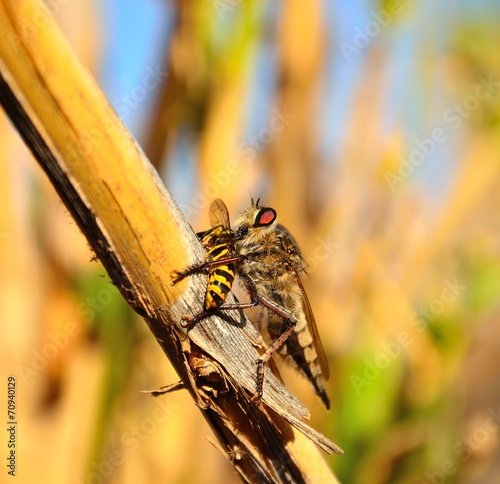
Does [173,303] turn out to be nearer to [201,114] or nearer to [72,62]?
[72,62]

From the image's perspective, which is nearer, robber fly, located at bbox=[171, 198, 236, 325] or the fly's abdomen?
robber fly, located at bbox=[171, 198, 236, 325]

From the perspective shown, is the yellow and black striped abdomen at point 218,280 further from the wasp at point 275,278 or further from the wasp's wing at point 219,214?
the wasp's wing at point 219,214

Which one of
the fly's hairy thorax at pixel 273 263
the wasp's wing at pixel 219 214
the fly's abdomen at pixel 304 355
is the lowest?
the fly's abdomen at pixel 304 355

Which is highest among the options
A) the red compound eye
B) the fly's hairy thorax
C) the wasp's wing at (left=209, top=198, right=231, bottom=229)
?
the wasp's wing at (left=209, top=198, right=231, bottom=229)

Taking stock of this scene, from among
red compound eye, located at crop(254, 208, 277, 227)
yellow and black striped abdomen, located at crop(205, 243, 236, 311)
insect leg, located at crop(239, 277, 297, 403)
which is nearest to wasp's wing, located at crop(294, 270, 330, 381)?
insect leg, located at crop(239, 277, 297, 403)

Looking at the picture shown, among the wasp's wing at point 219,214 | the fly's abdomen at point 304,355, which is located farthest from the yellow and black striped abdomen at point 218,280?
the fly's abdomen at point 304,355

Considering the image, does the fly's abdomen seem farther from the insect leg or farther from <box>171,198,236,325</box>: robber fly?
<box>171,198,236,325</box>: robber fly

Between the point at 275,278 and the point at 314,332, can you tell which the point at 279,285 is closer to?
the point at 275,278
